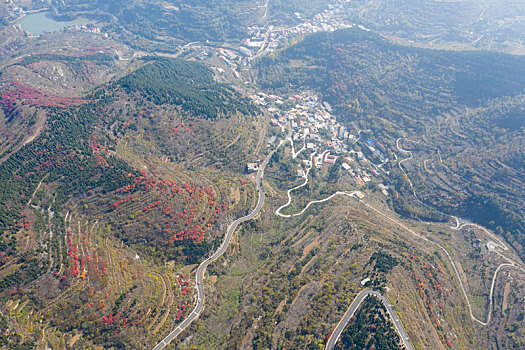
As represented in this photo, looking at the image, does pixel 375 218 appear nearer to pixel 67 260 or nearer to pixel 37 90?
pixel 67 260

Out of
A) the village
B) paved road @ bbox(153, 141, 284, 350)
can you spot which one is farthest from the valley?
the village

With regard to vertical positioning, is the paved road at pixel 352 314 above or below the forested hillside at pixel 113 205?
below

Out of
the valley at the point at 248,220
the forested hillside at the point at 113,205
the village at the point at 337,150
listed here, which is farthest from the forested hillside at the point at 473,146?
the forested hillside at the point at 113,205

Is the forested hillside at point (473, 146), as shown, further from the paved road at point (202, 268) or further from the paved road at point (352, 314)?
the paved road at point (202, 268)

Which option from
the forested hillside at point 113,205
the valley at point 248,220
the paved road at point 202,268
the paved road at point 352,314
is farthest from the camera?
the valley at point 248,220

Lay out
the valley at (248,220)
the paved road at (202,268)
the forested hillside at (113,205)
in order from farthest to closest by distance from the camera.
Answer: the valley at (248,220), the paved road at (202,268), the forested hillside at (113,205)

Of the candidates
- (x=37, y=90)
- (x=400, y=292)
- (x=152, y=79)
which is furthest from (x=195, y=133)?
(x=400, y=292)

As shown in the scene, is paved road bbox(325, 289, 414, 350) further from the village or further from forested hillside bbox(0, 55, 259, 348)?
the village

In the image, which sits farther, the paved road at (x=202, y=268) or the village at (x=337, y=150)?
the village at (x=337, y=150)

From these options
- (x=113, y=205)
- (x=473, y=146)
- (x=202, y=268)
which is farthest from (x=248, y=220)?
(x=473, y=146)
